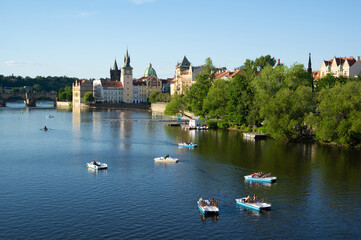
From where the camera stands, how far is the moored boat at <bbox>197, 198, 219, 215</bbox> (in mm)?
37406

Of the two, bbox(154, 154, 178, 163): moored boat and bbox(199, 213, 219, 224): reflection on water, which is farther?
bbox(154, 154, 178, 163): moored boat

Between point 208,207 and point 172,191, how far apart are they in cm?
809

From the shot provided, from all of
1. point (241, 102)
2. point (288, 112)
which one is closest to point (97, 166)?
point (288, 112)

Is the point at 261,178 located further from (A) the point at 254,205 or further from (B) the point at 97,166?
(B) the point at 97,166

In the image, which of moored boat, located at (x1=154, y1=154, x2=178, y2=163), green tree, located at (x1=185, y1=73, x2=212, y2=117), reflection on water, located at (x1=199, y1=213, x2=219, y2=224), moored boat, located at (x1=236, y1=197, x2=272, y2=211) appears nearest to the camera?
reflection on water, located at (x1=199, y1=213, x2=219, y2=224)

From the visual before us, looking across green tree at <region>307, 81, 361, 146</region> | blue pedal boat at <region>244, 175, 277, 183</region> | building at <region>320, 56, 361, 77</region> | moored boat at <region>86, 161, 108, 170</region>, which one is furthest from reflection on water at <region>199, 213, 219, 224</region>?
building at <region>320, 56, 361, 77</region>

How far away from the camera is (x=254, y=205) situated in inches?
1533

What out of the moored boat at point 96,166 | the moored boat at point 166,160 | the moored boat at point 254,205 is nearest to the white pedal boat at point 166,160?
the moored boat at point 166,160

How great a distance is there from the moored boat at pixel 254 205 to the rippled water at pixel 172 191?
28.5 inches

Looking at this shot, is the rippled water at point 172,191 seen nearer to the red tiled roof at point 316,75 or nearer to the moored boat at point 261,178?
the moored boat at point 261,178

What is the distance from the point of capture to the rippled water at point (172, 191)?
1350 inches

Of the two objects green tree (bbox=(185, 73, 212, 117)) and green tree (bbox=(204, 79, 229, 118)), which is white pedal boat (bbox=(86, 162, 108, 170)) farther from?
green tree (bbox=(185, 73, 212, 117))

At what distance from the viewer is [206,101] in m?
118

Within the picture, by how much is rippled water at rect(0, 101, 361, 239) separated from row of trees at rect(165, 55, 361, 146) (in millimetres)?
4624
